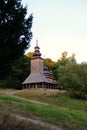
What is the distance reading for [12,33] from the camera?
17.0m

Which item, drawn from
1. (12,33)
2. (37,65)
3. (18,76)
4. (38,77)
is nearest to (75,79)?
(38,77)

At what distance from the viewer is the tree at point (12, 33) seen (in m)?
16.5

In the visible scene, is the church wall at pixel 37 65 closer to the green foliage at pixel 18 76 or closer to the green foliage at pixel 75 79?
the green foliage at pixel 18 76

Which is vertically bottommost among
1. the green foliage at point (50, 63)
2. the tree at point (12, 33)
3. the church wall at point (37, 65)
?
the tree at point (12, 33)

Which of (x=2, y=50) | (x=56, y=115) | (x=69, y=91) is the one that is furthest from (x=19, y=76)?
(x=2, y=50)

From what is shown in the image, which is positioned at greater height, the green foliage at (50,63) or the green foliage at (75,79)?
the green foliage at (50,63)

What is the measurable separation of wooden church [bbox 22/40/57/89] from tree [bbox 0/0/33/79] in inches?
2036

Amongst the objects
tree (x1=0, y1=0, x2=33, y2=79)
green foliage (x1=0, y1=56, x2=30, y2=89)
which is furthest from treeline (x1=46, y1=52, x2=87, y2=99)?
tree (x1=0, y1=0, x2=33, y2=79)

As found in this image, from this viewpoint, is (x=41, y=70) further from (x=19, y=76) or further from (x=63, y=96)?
(x=63, y=96)

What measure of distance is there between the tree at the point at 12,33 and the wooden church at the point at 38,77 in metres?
51.7

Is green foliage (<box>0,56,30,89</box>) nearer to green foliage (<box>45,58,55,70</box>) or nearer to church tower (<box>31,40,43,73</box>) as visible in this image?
church tower (<box>31,40,43,73</box>)

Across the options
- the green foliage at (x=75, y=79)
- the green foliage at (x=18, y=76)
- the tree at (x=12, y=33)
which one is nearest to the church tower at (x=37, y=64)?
the green foliage at (x=18, y=76)

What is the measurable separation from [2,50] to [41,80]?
5374cm

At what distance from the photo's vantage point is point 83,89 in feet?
191
